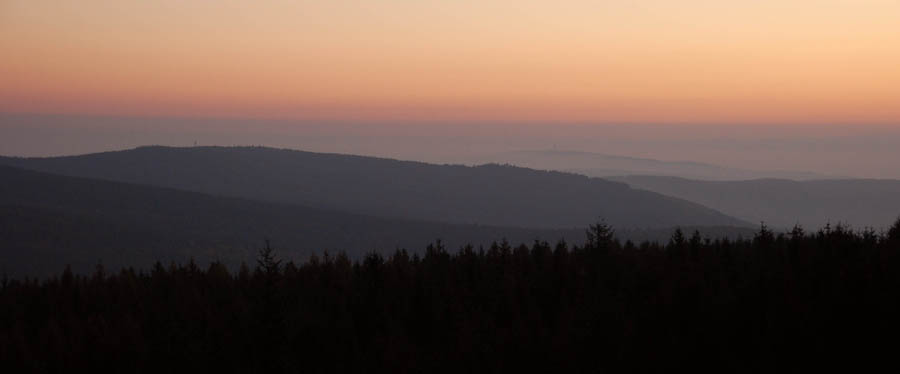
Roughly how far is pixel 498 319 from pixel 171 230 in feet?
411

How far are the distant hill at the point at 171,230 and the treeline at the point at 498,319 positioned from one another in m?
84.8

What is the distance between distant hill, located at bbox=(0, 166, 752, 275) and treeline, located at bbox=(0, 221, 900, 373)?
84758 mm

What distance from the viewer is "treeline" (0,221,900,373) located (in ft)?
22.2

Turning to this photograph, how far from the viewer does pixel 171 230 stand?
4919 inches

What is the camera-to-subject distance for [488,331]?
7113 millimetres

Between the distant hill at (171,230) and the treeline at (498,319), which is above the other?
the treeline at (498,319)

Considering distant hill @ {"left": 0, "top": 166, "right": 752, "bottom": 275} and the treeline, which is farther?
distant hill @ {"left": 0, "top": 166, "right": 752, "bottom": 275}

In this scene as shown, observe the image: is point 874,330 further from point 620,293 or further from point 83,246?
point 83,246

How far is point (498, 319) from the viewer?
761cm

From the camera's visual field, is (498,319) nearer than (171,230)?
Yes

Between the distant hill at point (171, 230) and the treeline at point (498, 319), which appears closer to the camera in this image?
the treeline at point (498, 319)

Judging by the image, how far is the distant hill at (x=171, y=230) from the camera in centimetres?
10438

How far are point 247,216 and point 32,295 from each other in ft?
429

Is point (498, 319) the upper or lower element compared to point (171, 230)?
upper
